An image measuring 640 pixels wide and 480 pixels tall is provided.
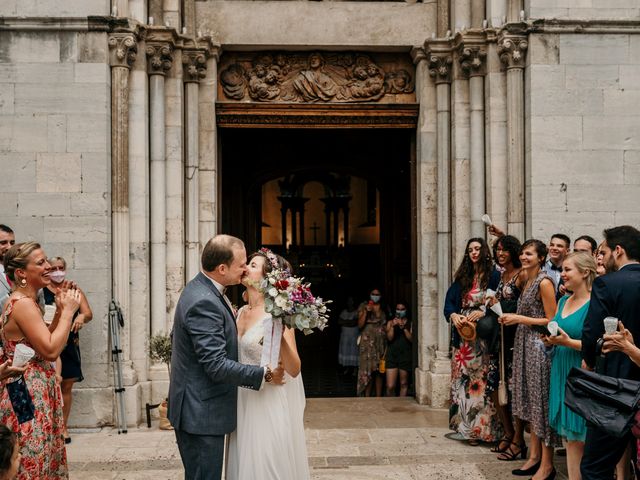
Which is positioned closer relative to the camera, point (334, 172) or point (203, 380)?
point (203, 380)

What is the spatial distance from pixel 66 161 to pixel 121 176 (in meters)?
0.59

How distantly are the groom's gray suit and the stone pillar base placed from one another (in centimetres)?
493

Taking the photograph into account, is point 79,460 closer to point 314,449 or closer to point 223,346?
point 314,449

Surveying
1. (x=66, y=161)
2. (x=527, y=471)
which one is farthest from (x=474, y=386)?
(x=66, y=161)

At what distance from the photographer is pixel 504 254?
697cm

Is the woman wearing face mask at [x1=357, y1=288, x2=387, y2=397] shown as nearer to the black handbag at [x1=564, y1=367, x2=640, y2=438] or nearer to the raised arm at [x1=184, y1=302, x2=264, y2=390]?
the black handbag at [x1=564, y1=367, x2=640, y2=438]

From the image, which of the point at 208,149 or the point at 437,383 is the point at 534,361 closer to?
the point at 437,383

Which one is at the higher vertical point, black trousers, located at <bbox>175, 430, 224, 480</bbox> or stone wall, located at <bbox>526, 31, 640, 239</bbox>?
stone wall, located at <bbox>526, 31, 640, 239</bbox>

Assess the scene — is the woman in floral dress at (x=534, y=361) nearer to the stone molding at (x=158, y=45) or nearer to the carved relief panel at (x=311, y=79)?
the carved relief panel at (x=311, y=79)

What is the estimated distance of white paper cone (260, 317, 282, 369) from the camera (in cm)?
437

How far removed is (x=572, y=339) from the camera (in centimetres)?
552

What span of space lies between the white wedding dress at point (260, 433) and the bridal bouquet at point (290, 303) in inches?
17.8

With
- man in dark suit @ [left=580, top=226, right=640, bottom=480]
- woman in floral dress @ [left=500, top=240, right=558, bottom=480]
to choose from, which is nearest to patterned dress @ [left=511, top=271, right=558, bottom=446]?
woman in floral dress @ [left=500, top=240, right=558, bottom=480]

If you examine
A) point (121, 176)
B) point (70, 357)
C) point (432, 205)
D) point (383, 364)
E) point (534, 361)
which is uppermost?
point (121, 176)
